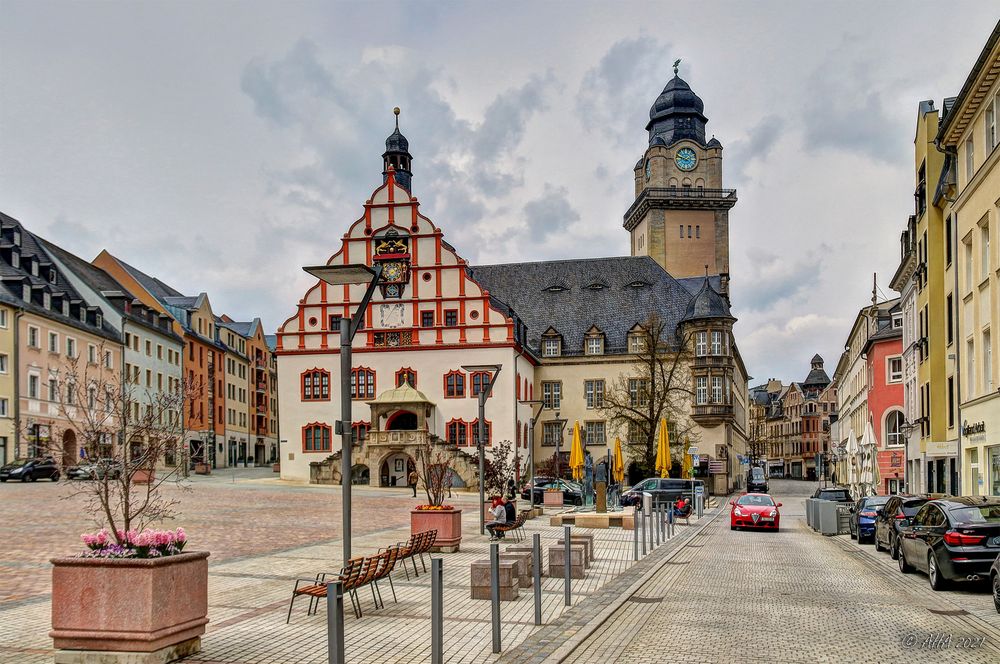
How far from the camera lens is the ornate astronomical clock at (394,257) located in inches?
2499

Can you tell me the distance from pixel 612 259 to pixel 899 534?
62573mm

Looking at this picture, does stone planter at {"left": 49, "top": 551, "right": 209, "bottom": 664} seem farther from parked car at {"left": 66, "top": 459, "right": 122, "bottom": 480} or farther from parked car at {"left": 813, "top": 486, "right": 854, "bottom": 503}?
parked car at {"left": 813, "top": 486, "right": 854, "bottom": 503}

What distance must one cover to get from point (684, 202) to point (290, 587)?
7853 cm

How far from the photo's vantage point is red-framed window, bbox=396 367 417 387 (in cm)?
6378

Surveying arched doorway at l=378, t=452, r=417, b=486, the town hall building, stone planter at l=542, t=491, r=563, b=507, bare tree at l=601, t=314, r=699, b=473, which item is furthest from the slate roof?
stone planter at l=542, t=491, r=563, b=507

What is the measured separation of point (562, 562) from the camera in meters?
17.2

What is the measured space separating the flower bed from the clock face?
282 feet

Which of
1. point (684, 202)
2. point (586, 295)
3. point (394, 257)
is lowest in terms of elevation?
point (586, 295)

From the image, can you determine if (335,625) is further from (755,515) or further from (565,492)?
(565,492)

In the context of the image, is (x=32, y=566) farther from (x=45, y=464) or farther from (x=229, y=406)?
(x=229, y=406)

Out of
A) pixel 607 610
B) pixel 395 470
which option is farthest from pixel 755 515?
pixel 395 470

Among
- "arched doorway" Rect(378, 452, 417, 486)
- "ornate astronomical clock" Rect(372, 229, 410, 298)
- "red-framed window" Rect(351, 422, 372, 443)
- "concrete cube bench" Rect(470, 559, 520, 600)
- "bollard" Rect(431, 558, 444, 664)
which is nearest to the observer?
"bollard" Rect(431, 558, 444, 664)

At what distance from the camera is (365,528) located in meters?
28.6

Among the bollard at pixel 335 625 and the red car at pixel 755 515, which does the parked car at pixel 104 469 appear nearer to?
the bollard at pixel 335 625
